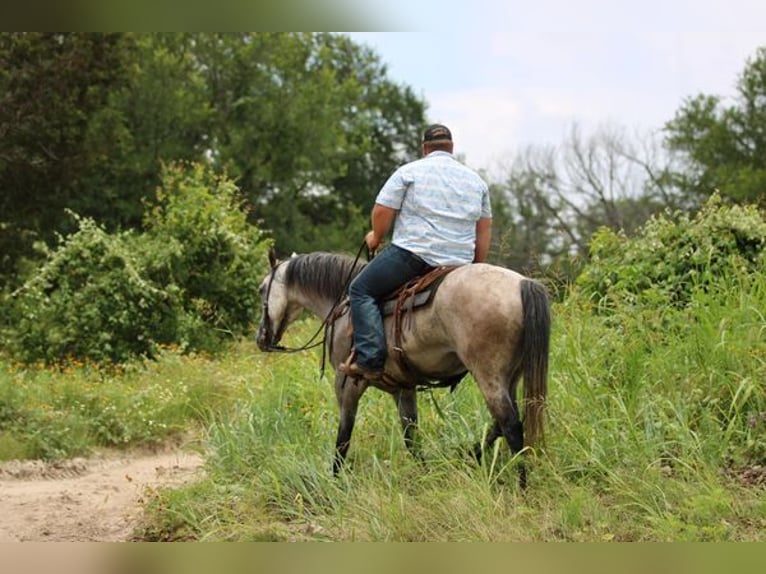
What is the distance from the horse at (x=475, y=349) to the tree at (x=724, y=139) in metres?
30.0

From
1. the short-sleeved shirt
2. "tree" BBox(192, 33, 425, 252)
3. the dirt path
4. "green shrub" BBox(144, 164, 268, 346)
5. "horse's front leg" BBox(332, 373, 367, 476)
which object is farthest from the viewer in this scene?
"tree" BBox(192, 33, 425, 252)

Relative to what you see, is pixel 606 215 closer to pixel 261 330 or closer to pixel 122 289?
pixel 122 289

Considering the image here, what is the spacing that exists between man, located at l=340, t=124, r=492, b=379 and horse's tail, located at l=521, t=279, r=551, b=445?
77cm

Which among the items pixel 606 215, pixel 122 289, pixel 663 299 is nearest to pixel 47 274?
pixel 122 289

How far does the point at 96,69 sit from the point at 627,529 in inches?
836

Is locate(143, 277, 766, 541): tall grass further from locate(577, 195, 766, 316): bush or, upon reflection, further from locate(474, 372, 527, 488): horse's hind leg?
locate(577, 195, 766, 316): bush

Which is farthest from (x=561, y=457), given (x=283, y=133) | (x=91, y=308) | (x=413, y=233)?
(x=283, y=133)

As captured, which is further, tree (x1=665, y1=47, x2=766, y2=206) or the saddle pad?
tree (x1=665, y1=47, x2=766, y2=206)

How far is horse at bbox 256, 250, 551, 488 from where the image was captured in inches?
254

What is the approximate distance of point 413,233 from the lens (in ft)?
23.1

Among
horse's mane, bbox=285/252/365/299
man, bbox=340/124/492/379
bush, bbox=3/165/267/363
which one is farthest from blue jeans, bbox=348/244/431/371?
bush, bbox=3/165/267/363

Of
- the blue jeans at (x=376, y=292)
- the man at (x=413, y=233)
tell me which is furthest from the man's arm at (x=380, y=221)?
the blue jeans at (x=376, y=292)

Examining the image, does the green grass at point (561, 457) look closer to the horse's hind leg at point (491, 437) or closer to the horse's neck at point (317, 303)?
the horse's hind leg at point (491, 437)

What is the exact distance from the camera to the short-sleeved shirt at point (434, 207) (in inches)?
276
